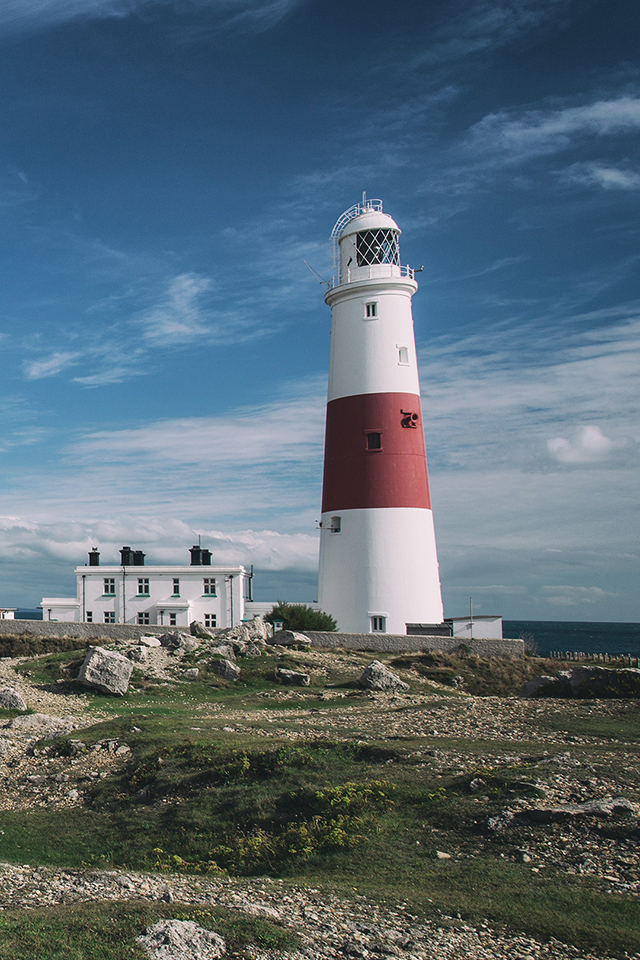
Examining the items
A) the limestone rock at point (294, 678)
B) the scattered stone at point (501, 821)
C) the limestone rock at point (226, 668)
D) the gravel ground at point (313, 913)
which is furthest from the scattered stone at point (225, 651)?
the scattered stone at point (501, 821)

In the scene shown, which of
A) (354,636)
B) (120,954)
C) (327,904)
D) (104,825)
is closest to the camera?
(120,954)

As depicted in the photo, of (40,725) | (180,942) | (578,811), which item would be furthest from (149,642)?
(180,942)

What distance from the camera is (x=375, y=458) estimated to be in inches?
1644

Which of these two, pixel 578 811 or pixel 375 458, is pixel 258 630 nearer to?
pixel 375 458

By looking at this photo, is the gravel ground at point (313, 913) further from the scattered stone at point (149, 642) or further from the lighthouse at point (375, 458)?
the lighthouse at point (375, 458)

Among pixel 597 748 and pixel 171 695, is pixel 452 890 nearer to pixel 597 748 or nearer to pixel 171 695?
pixel 597 748

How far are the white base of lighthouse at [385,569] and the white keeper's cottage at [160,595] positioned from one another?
10.9m

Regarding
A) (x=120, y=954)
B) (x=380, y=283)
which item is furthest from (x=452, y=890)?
(x=380, y=283)

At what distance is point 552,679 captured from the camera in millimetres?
27578

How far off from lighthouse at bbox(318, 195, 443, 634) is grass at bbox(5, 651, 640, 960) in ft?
69.7

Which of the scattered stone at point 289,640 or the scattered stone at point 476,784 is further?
the scattered stone at point 289,640

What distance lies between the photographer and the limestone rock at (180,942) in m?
7.62

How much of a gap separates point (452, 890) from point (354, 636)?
1195 inches

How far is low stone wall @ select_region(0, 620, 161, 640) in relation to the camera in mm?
40375
